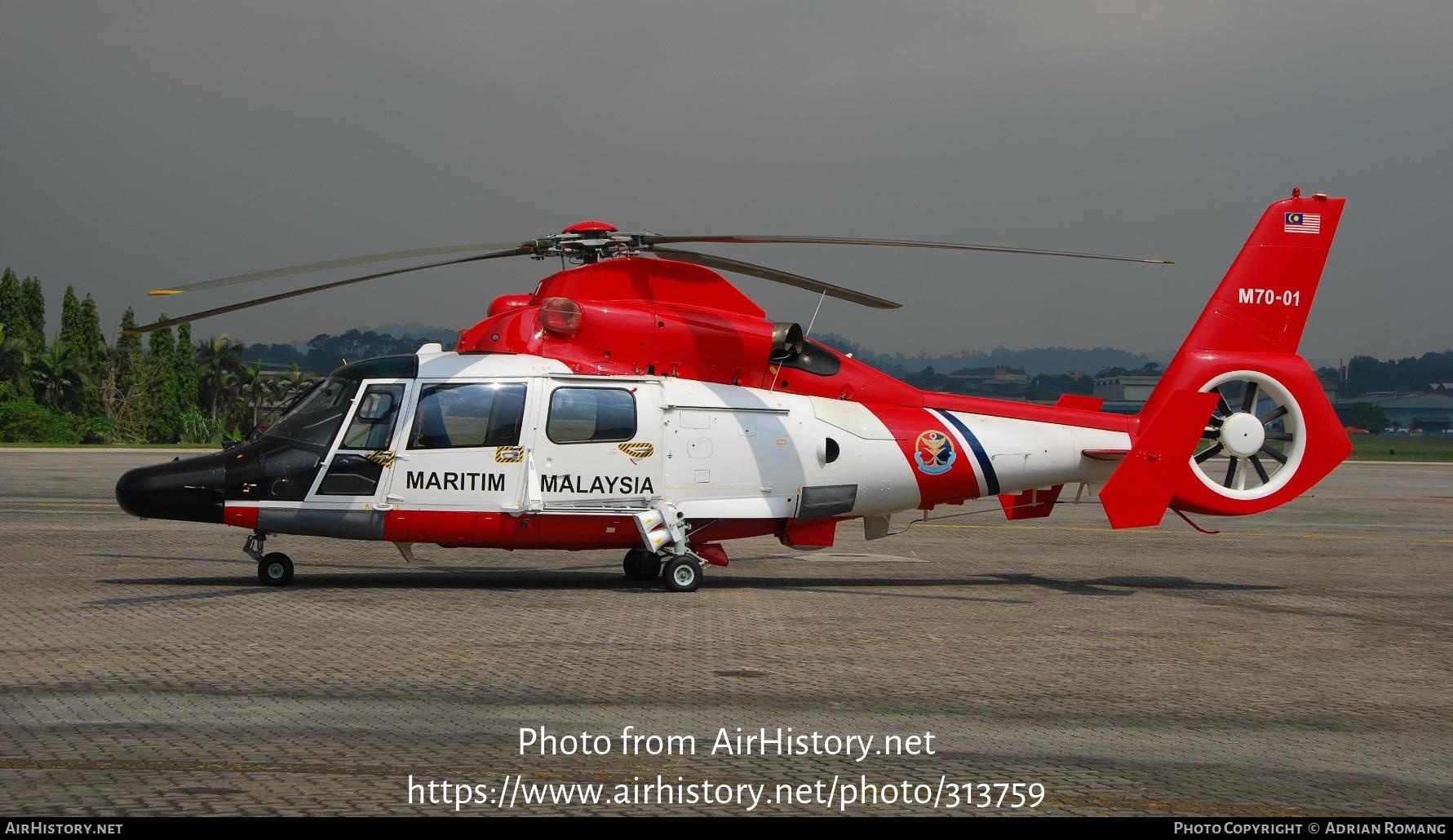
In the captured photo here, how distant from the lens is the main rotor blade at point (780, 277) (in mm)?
13695

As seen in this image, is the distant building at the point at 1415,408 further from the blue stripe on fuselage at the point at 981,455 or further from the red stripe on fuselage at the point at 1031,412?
the blue stripe on fuselage at the point at 981,455

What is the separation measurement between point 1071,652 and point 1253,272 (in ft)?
23.9

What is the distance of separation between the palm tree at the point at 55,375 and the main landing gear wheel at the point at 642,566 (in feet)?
249

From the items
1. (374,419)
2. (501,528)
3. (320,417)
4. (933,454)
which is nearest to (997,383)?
(933,454)

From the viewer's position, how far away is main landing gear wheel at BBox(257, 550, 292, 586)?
45.8ft

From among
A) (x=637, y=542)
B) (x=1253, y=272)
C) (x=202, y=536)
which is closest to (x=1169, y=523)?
(x=1253, y=272)

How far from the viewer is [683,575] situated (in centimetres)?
1437

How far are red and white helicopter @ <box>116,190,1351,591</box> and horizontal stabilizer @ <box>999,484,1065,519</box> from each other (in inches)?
1.3

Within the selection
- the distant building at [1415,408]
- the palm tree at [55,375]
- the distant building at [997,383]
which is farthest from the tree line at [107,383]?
the distant building at [1415,408]

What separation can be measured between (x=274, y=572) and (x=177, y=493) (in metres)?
1.32

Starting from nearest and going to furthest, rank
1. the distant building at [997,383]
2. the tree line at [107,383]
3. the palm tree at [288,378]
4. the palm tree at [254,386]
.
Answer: the distant building at [997,383]
the tree line at [107,383]
the palm tree at [288,378]
the palm tree at [254,386]

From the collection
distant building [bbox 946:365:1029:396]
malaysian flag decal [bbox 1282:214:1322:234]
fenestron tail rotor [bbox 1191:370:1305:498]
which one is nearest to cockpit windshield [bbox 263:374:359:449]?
fenestron tail rotor [bbox 1191:370:1305:498]

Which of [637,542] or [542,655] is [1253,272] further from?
[542,655]

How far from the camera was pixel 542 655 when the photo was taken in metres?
10.2
